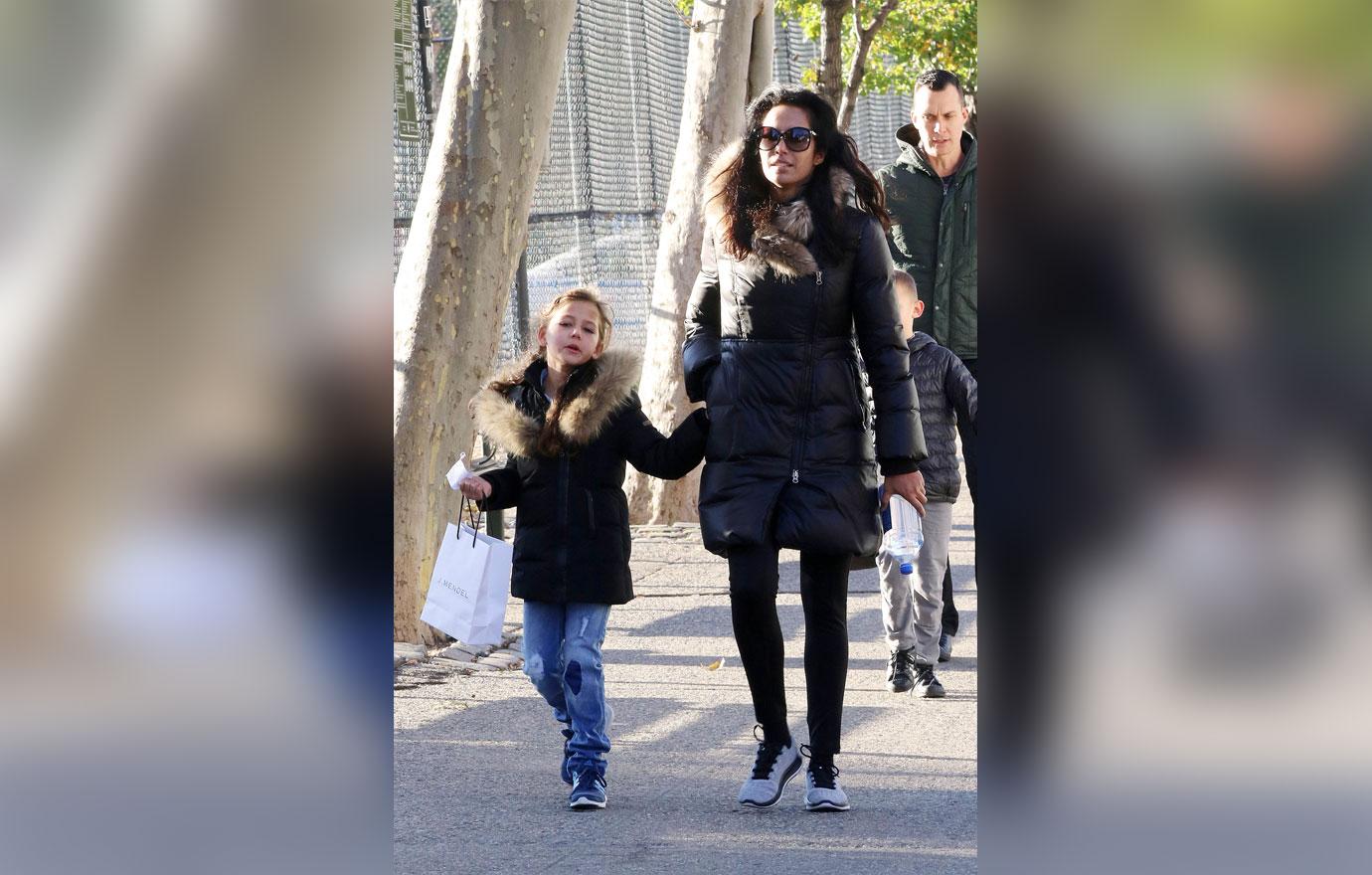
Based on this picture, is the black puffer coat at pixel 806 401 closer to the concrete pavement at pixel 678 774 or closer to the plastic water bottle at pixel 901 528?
the plastic water bottle at pixel 901 528

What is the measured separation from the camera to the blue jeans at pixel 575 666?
5.53 meters

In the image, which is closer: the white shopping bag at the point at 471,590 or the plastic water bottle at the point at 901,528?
the plastic water bottle at the point at 901,528

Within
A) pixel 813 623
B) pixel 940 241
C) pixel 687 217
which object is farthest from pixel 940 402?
pixel 687 217

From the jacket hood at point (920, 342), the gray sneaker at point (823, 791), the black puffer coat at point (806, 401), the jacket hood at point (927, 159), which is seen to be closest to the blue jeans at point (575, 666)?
the black puffer coat at point (806, 401)

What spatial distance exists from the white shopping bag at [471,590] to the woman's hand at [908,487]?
3.74ft

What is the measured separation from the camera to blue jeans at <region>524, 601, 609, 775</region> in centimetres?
553

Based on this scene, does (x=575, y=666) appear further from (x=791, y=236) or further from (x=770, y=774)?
(x=791, y=236)
